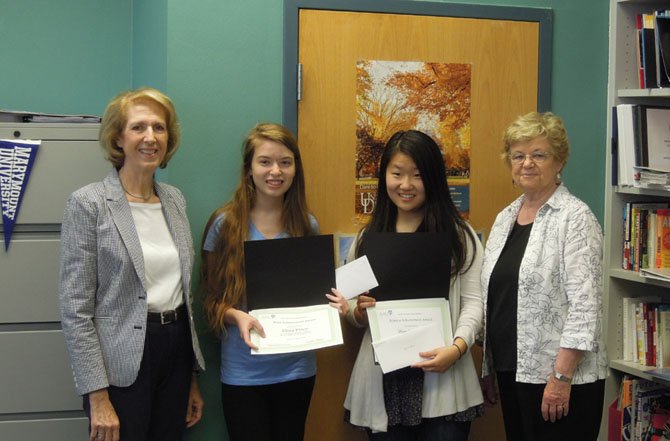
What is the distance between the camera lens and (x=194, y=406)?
2.40 metres

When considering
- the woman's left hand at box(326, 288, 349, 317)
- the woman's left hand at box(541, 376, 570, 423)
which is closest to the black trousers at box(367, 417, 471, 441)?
the woman's left hand at box(541, 376, 570, 423)

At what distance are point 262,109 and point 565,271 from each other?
118cm

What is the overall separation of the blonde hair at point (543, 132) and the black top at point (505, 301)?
25 cm

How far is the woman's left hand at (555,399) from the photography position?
2.08m

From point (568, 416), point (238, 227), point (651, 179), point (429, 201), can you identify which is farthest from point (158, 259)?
point (651, 179)

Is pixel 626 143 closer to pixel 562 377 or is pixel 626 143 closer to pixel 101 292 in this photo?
pixel 562 377

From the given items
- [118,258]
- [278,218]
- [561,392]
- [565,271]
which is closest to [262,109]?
[278,218]

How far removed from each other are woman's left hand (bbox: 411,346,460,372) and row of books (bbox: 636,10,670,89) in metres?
1.28

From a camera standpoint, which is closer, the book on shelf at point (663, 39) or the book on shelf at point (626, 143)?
the book on shelf at point (663, 39)

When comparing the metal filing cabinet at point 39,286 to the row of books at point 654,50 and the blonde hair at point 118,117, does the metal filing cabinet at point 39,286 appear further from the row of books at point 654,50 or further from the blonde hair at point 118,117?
the row of books at point 654,50

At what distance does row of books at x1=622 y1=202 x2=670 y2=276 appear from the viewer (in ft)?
8.78

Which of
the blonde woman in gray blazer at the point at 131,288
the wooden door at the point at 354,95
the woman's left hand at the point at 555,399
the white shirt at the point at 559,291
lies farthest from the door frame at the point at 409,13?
the woman's left hand at the point at 555,399

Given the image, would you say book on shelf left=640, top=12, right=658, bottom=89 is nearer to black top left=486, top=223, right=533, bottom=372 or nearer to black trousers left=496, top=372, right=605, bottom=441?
black top left=486, top=223, right=533, bottom=372

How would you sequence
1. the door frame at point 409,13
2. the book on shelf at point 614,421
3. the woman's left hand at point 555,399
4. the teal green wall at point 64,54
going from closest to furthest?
the woman's left hand at point 555,399
the door frame at point 409,13
the book on shelf at point 614,421
the teal green wall at point 64,54
